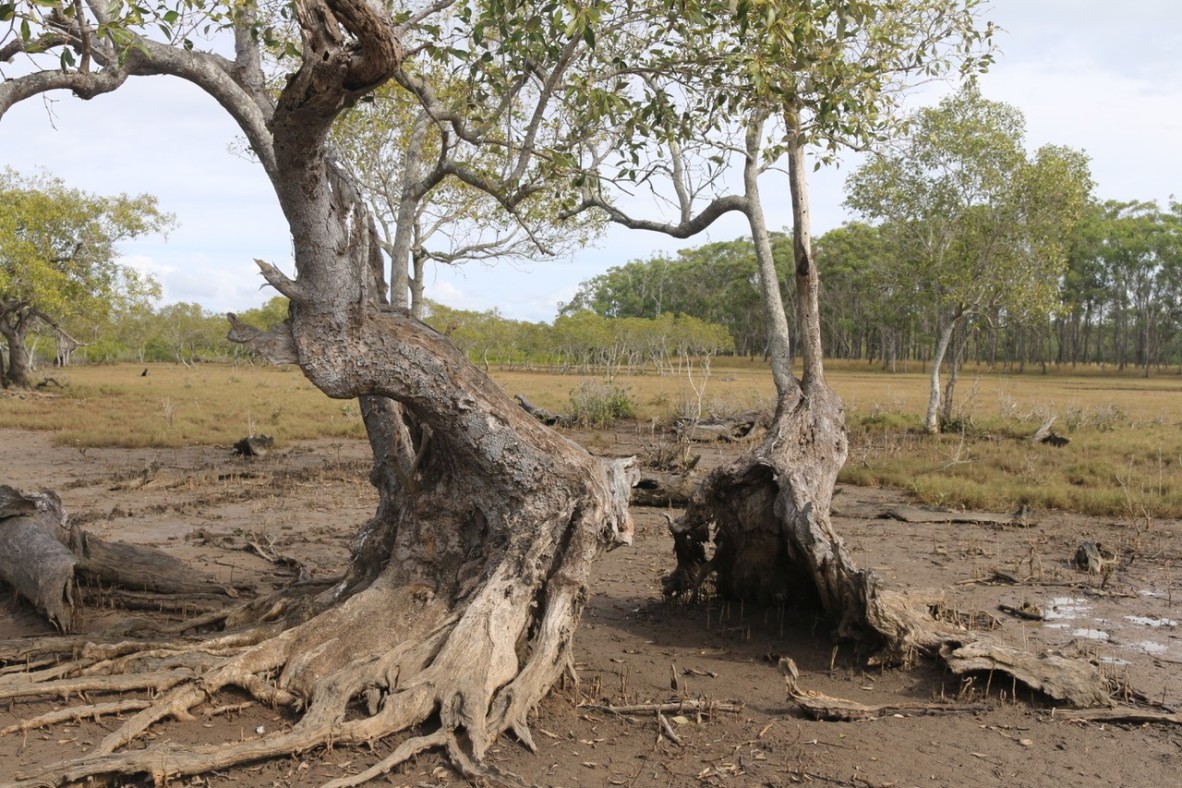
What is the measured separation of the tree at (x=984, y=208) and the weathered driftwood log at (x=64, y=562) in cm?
1734

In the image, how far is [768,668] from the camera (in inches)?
257

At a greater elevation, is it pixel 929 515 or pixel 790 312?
pixel 790 312

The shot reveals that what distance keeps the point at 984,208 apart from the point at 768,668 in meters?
17.8

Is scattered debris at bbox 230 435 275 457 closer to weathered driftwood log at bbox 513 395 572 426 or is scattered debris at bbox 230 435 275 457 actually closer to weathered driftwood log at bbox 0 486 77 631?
weathered driftwood log at bbox 513 395 572 426

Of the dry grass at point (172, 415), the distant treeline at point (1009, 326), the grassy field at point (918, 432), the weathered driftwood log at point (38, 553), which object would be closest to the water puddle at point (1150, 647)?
the grassy field at point (918, 432)

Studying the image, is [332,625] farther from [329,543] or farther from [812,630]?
[329,543]

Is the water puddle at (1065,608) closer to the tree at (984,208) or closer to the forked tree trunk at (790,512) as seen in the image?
the forked tree trunk at (790,512)

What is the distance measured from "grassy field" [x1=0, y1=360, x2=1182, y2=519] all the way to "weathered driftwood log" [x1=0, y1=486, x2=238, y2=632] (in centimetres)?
976

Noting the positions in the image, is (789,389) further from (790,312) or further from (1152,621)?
(790,312)

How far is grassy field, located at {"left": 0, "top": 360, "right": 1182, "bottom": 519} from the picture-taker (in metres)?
13.6

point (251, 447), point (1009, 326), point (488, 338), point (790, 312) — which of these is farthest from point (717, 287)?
point (251, 447)

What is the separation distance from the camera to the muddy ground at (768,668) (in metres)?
4.83

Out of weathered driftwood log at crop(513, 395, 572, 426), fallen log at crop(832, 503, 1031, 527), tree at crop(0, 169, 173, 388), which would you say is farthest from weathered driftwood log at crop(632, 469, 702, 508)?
tree at crop(0, 169, 173, 388)

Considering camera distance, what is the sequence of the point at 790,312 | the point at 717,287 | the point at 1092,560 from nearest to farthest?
the point at 1092,560
the point at 790,312
the point at 717,287
